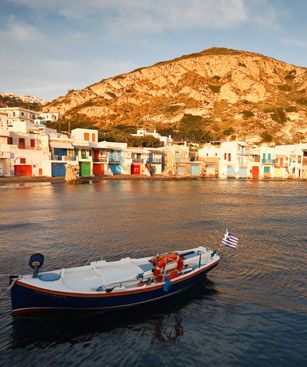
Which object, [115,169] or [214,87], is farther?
[214,87]

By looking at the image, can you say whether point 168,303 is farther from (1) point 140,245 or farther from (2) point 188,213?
(2) point 188,213

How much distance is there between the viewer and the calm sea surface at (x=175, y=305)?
33.7ft

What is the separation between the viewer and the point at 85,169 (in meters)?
77.0

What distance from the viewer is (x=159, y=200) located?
45.2 metres

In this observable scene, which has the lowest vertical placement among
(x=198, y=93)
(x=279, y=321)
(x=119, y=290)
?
(x=279, y=321)

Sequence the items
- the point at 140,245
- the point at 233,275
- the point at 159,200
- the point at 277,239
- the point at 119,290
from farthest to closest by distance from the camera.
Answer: the point at 159,200 < the point at 277,239 < the point at 140,245 < the point at 233,275 < the point at 119,290

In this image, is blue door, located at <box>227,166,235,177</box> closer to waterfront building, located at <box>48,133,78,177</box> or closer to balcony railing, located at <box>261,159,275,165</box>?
balcony railing, located at <box>261,159,275,165</box>

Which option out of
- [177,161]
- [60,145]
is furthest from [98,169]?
[177,161]

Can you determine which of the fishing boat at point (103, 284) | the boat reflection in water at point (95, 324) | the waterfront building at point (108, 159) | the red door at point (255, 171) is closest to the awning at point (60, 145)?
the waterfront building at point (108, 159)

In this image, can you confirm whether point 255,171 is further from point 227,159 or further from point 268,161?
point 227,159

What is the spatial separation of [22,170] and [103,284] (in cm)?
6100

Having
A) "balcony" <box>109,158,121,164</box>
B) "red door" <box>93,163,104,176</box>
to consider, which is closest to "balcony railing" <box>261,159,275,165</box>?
"balcony" <box>109,158,121,164</box>

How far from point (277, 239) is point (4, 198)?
35.6m

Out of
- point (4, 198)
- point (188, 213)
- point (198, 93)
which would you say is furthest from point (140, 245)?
point (198, 93)
